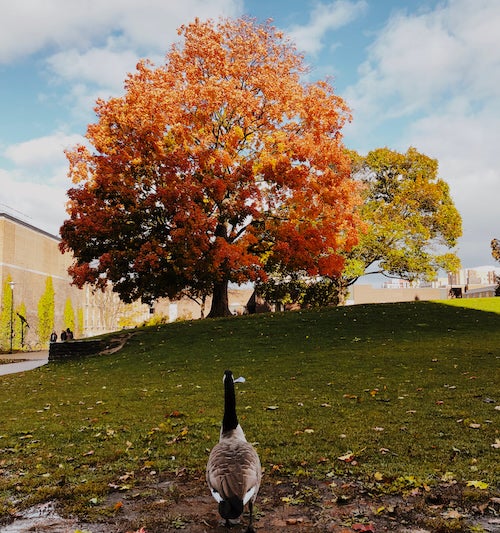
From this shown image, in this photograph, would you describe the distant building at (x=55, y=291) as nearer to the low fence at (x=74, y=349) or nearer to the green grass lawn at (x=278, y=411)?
the low fence at (x=74, y=349)

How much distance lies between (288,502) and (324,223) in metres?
23.1

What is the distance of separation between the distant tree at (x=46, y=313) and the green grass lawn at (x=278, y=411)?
33.2 metres

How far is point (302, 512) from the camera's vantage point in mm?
4996

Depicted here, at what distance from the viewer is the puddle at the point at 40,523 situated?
487 centimetres

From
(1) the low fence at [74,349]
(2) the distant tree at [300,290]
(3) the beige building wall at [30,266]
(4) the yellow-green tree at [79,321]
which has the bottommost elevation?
(1) the low fence at [74,349]

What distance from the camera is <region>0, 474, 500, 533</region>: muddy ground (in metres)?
4.65

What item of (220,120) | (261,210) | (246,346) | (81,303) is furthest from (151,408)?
(81,303)

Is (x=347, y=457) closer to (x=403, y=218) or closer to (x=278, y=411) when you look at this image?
(x=278, y=411)

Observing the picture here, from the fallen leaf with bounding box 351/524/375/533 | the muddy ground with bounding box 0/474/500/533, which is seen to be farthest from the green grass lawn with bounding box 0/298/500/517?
the fallen leaf with bounding box 351/524/375/533

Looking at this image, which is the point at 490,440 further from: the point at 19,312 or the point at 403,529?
the point at 19,312

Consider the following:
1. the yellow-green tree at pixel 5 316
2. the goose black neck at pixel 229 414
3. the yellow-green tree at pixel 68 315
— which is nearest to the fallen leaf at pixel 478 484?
the goose black neck at pixel 229 414

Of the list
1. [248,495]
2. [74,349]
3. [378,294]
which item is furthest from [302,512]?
[378,294]

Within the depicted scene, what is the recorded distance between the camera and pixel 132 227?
24297mm

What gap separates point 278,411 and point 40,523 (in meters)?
5.22
